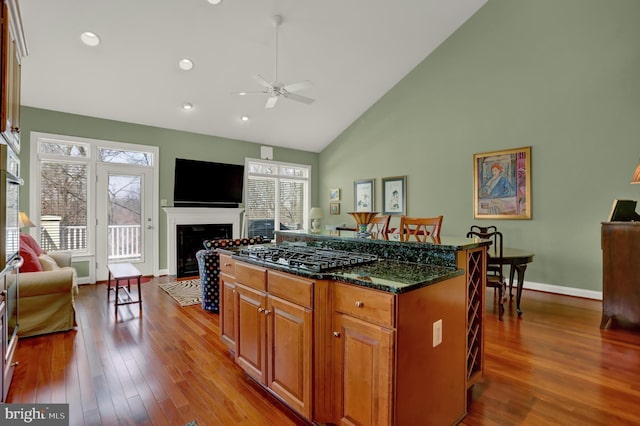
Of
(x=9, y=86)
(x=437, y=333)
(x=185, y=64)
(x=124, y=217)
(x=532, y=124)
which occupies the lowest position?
(x=437, y=333)

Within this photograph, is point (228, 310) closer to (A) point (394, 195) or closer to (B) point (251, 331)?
(B) point (251, 331)

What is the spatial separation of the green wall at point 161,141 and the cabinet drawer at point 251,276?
436 cm

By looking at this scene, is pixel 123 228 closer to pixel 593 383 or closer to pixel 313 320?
pixel 313 320

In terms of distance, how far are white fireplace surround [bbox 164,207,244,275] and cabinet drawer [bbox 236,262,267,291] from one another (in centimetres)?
427

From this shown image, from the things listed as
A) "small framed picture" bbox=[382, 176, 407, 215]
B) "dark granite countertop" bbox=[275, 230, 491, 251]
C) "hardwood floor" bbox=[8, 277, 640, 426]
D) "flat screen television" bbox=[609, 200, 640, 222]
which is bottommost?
"hardwood floor" bbox=[8, 277, 640, 426]

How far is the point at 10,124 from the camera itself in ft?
7.11

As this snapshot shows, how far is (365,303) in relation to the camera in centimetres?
157

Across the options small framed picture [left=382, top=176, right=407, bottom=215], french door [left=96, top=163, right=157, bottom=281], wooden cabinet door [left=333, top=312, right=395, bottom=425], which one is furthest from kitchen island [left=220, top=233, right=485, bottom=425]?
french door [left=96, top=163, right=157, bottom=281]

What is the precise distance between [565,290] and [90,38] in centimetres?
722

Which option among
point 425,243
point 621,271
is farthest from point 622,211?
point 425,243

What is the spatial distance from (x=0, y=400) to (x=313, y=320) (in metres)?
1.91

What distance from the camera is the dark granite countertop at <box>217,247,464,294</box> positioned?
1.50m

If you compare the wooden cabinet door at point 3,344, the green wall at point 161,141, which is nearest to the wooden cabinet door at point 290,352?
the wooden cabinet door at point 3,344

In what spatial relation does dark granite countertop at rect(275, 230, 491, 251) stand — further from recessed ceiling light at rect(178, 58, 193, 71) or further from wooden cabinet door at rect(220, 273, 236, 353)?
recessed ceiling light at rect(178, 58, 193, 71)
